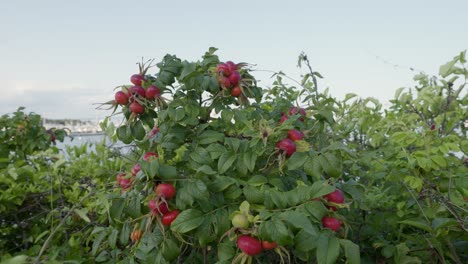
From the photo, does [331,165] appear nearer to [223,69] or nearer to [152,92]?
[223,69]

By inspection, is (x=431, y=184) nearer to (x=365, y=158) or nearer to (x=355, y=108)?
(x=365, y=158)

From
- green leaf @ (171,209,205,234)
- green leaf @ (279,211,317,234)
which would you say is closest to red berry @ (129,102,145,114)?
green leaf @ (171,209,205,234)

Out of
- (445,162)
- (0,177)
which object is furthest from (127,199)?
(0,177)

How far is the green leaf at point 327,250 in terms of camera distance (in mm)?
1140

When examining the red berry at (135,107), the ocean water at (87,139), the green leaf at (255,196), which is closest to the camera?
the green leaf at (255,196)

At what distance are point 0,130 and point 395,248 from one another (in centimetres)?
308

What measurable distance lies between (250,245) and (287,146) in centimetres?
32

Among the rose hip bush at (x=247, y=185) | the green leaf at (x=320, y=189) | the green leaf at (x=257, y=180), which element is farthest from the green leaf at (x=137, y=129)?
the green leaf at (x=320, y=189)

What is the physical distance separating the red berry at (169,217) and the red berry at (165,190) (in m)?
0.06

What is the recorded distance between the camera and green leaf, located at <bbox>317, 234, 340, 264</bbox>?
1.14 meters

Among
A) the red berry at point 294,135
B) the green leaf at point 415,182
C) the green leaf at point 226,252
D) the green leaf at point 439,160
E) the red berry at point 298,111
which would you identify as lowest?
the green leaf at point 226,252

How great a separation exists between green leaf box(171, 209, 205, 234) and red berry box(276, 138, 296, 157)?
1.03 ft

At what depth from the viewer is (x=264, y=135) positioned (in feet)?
4.34

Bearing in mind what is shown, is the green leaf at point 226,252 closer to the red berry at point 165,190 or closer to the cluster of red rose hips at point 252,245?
the cluster of red rose hips at point 252,245
